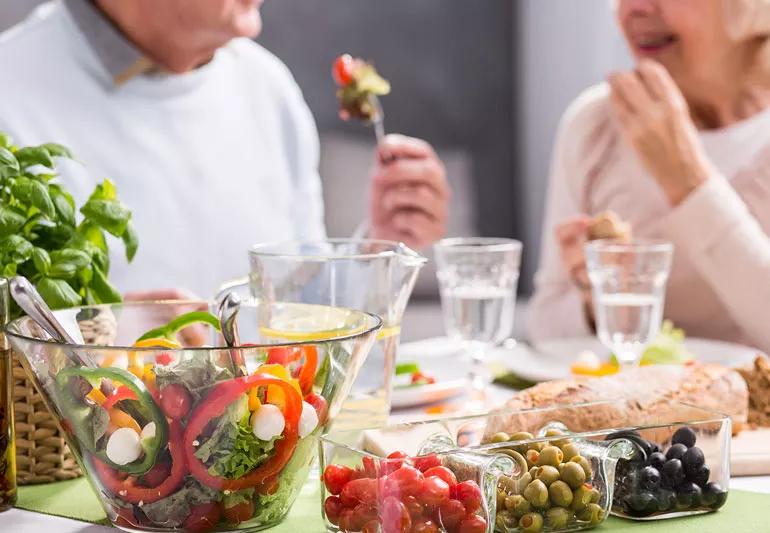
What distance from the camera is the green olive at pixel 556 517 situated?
784mm

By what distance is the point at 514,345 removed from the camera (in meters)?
1.60

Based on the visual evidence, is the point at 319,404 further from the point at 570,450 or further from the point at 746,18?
the point at 746,18

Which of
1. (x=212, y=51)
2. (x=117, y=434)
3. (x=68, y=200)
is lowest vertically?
(x=117, y=434)

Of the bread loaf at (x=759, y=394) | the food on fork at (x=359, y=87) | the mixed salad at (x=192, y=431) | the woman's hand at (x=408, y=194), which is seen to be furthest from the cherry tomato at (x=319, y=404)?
the woman's hand at (x=408, y=194)

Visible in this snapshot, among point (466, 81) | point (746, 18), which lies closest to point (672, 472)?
point (746, 18)

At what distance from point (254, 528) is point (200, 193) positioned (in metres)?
1.37

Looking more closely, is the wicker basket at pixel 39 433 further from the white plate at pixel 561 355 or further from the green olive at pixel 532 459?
the white plate at pixel 561 355

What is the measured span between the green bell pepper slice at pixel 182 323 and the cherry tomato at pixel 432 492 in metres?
0.31

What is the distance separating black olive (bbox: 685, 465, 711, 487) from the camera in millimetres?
840

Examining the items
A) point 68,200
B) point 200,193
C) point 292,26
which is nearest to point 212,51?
→ point 200,193

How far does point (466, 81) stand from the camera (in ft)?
12.8

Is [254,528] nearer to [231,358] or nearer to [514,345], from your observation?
[231,358]

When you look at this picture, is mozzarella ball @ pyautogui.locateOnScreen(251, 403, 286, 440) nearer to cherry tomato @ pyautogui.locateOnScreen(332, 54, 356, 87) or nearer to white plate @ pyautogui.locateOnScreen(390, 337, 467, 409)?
white plate @ pyautogui.locateOnScreen(390, 337, 467, 409)

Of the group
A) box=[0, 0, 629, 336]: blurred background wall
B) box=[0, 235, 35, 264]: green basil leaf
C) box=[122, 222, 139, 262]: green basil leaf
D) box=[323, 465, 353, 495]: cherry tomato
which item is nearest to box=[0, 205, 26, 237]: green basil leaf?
box=[0, 235, 35, 264]: green basil leaf
